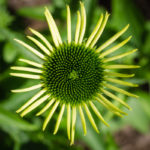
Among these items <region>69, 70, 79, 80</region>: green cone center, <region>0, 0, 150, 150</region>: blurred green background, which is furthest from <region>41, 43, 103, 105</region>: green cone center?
<region>0, 0, 150, 150</region>: blurred green background

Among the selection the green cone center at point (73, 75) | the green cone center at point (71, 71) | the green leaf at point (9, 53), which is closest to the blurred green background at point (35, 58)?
the green leaf at point (9, 53)

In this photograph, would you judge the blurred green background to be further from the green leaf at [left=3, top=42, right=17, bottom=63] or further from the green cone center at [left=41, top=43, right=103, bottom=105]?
the green cone center at [left=41, top=43, right=103, bottom=105]

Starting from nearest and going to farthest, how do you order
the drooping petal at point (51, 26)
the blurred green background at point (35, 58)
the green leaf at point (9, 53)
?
the drooping petal at point (51, 26) → the blurred green background at point (35, 58) → the green leaf at point (9, 53)

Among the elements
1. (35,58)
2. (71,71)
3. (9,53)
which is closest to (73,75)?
(71,71)

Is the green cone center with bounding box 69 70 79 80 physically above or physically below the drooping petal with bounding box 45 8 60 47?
below

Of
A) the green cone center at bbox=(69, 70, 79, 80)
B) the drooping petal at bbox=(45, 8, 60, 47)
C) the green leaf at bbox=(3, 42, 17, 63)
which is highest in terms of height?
the drooping petal at bbox=(45, 8, 60, 47)

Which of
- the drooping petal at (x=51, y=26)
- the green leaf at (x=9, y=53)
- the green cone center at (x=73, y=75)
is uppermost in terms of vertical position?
the drooping petal at (x=51, y=26)

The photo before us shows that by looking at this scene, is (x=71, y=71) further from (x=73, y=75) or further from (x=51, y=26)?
(x=51, y=26)

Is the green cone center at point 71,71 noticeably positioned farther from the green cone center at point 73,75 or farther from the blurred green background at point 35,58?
the blurred green background at point 35,58

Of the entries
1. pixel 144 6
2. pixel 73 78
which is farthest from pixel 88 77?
pixel 144 6
